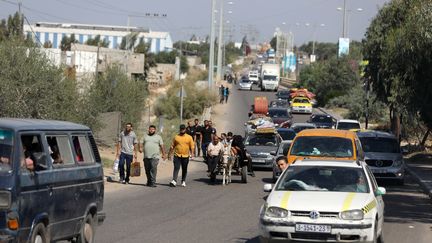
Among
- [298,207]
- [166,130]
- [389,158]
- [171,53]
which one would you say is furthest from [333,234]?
[171,53]

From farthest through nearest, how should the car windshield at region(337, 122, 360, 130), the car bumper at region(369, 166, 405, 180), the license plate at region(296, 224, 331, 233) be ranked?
1. the car windshield at region(337, 122, 360, 130)
2. the car bumper at region(369, 166, 405, 180)
3. the license plate at region(296, 224, 331, 233)

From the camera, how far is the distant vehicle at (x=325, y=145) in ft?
78.8

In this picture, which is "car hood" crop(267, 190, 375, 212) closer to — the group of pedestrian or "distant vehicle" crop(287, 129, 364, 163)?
"distant vehicle" crop(287, 129, 364, 163)

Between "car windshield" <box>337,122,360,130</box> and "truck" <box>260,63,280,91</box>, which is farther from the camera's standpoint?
"truck" <box>260,63,280,91</box>

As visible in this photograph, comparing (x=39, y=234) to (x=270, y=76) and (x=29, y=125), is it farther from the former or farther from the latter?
(x=270, y=76)

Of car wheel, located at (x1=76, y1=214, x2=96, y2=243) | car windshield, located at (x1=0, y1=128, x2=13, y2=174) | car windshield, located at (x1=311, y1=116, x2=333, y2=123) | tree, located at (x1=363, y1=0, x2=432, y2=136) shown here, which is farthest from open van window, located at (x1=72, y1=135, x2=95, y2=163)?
car windshield, located at (x1=311, y1=116, x2=333, y2=123)

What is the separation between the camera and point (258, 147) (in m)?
35.1

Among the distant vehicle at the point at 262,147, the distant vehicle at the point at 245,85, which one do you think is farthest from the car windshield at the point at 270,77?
the distant vehicle at the point at 262,147

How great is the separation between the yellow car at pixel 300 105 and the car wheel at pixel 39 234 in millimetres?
68072

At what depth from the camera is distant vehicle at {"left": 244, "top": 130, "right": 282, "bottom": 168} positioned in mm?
34531

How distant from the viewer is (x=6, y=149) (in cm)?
1095

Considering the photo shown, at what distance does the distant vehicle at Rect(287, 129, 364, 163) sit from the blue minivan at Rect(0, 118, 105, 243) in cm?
1104

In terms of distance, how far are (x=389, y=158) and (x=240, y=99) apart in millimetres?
61355

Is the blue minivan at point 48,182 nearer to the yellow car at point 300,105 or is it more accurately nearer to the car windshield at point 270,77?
the yellow car at point 300,105
